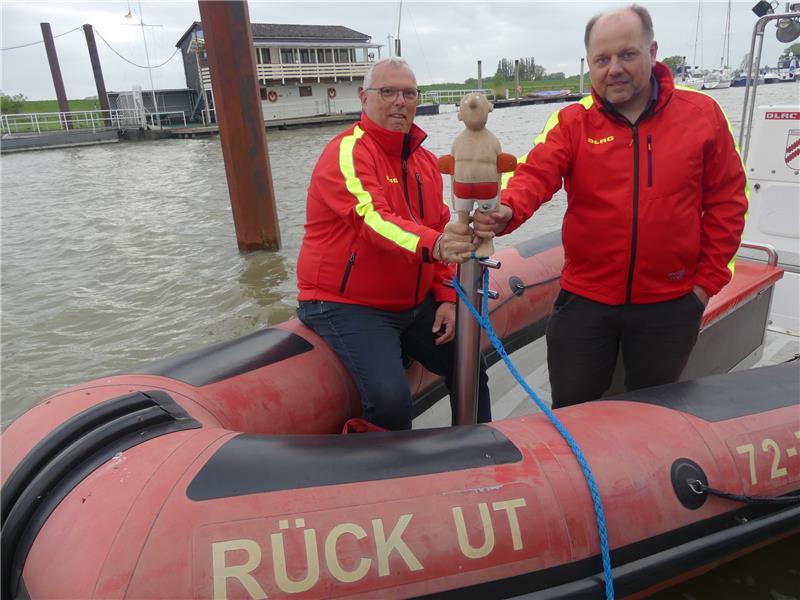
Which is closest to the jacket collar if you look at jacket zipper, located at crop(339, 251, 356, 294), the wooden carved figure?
jacket zipper, located at crop(339, 251, 356, 294)

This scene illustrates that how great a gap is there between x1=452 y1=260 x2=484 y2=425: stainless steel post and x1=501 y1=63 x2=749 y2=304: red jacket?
0.56 feet

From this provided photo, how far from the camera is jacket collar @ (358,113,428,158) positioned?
6.23 ft

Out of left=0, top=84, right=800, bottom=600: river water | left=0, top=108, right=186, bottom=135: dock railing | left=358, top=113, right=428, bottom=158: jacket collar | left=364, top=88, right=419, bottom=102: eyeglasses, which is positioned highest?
left=0, top=108, right=186, bottom=135: dock railing

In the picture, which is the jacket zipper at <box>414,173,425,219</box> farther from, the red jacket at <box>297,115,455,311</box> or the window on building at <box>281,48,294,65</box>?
the window on building at <box>281,48,294,65</box>

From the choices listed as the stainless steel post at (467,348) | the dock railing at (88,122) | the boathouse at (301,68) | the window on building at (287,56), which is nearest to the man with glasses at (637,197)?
the stainless steel post at (467,348)

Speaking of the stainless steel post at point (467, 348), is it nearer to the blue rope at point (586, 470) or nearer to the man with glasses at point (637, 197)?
the blue rope at point (586, 470)

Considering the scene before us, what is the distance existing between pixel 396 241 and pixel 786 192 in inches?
103

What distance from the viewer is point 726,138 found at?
5.56ft

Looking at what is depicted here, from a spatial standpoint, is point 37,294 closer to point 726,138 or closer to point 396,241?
point 396,241

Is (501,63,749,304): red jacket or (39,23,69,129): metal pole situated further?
(39,23,69,129): metal pole

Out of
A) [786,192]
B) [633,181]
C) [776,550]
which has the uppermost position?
[633,181]

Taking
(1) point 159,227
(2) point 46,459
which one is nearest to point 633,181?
(2) point 46,459

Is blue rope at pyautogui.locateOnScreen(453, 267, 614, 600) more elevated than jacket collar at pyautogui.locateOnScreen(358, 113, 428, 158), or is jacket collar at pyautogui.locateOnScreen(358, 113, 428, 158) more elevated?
jacket collar at pyautogui.locateOnScreen(358, 113, 428, 158)

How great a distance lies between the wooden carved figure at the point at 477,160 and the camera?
1372 millimetres
